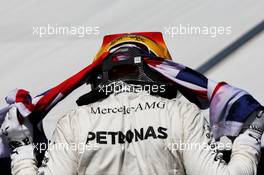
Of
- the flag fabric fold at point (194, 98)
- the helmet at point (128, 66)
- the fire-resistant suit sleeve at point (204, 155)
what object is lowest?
the fire-resistant suit sleeve at point (204, 155)

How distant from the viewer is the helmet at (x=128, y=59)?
1505mm

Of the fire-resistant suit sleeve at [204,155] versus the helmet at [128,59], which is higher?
the helmet at [128,59]

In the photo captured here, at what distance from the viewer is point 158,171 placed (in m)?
1.35

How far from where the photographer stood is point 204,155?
1335 mm

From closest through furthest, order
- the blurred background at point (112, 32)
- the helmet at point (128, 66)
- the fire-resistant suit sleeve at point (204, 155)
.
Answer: the fire-resistant suit sleeve at point (204, 155) → the helmet at point (128, 66) → the blurred background at point (112, 32)

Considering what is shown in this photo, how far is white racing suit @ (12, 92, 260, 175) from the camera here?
1.34m

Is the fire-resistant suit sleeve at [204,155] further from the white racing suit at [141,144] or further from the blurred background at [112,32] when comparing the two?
the blurred background at [112,32]

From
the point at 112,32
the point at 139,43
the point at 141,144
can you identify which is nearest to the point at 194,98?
the point at 139,43

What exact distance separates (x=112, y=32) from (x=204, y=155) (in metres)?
0.86

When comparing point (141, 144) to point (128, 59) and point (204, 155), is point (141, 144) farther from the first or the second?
point (128, 59)

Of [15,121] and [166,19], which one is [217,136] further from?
[166,19]

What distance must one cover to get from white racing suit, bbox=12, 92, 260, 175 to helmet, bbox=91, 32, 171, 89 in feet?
0.30

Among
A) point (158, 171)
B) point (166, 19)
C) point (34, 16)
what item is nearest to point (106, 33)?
point (166, 19)

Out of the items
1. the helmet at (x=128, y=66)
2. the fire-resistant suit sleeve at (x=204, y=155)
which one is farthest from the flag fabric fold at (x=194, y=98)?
the fire-resistant suit sleeve at (x=204, y=155)
